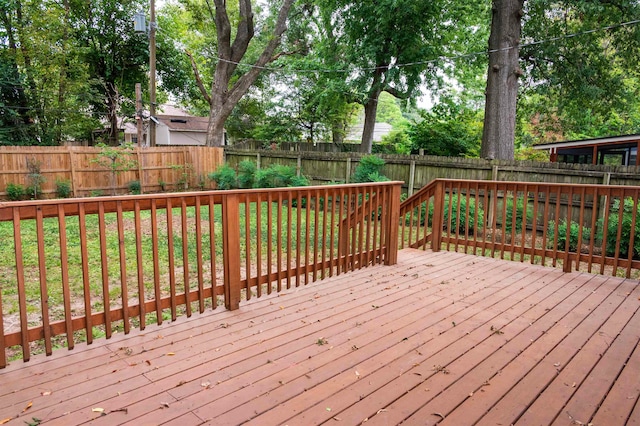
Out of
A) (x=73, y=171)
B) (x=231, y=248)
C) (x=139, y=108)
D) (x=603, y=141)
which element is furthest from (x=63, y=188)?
(x=603, y=141)

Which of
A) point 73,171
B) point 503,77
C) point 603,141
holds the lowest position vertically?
point 73,171

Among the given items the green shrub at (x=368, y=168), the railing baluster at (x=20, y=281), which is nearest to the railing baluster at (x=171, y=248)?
the railing baluster at (x=20, y=281)

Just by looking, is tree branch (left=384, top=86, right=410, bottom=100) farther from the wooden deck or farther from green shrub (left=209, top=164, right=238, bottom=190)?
the wooden deck

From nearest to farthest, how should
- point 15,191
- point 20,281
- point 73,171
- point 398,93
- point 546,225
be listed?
point 20,281 < point 546,225 < point 15,191 < point 73,171 < point 398,93

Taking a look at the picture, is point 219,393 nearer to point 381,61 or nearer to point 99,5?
point 381,61

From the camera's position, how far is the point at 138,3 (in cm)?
1820

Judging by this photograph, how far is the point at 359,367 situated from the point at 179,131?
90.5 ft

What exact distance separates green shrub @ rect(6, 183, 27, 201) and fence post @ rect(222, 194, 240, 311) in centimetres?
977

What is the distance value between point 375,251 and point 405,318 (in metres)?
1.57

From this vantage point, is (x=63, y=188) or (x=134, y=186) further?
(x=134, y=186)

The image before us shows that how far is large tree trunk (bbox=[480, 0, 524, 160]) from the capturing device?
356 inches

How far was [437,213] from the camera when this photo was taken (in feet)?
17.8

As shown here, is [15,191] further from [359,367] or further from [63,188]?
[359,367]

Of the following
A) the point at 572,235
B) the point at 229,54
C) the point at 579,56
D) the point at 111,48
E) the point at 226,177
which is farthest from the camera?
the point at 111,48
